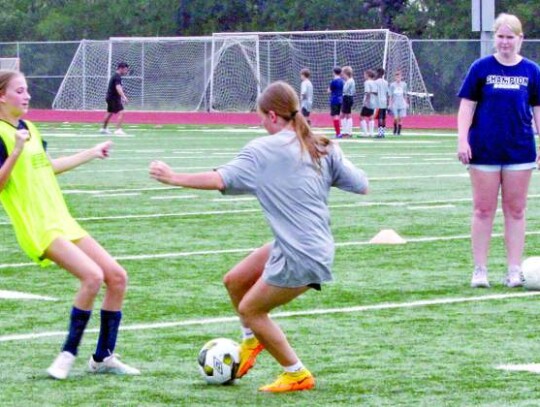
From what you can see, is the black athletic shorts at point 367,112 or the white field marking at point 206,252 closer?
the white field marking at point 206,252

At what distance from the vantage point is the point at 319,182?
7422mm

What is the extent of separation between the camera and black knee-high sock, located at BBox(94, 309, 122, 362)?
313 inches

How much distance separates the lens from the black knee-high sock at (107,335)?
7941 millimetres

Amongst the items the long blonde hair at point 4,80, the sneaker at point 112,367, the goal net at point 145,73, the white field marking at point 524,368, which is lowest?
the goal net at point 145,73

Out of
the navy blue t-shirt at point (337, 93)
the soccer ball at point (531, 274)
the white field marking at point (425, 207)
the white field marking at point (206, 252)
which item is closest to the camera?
the soccer ball at point (531, 274)

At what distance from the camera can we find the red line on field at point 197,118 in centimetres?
4644

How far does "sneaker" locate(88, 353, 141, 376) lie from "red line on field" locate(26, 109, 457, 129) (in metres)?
37.4

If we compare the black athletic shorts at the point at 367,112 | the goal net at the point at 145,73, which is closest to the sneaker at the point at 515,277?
the black athletic shorts at the point at 367,112

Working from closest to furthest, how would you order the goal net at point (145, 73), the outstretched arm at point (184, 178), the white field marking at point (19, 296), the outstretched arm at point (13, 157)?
the outstretched arm at point (184, 178) → the outstretched arm at point (13, 157) → the white field marking at point (19, 296) → the goal net at point (145, 73)

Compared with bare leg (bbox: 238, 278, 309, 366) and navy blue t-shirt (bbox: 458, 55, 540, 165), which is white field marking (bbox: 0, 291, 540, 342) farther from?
bare leg (bbox: 238, 278, 309, 366)

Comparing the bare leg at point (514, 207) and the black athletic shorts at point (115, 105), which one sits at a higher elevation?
the bare leg at point (514, 207)

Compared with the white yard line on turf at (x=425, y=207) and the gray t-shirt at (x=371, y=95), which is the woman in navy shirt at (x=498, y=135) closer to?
the white yard line on turf at (x=425, y=207)

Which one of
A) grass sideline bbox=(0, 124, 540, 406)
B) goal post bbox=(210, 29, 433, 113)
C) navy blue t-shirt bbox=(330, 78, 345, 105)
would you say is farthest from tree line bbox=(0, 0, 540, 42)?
grass sideline bbox=(0, 124, 540, 406)

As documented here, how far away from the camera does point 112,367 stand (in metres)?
7.95
